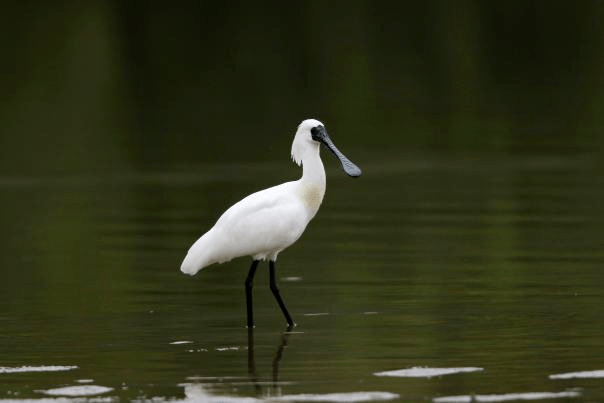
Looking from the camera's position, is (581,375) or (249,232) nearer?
(581,375)

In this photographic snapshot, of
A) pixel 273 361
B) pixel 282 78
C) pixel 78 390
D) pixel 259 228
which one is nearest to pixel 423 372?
pixel 273 361

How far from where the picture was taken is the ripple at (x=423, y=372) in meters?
10.9

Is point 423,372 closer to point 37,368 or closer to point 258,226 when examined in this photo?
point 37,368

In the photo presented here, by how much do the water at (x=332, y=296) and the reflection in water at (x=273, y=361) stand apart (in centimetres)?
2

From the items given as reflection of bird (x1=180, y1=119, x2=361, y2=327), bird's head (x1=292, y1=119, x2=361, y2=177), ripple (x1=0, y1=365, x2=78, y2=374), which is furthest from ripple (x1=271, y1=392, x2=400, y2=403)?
bird's head (x1=292, y1=119, x2=361, y2=177)

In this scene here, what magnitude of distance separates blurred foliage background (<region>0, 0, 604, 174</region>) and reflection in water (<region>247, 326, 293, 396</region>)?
15.5 m

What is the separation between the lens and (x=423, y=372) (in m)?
11.0

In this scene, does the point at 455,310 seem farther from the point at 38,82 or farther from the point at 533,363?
the point at 38,82

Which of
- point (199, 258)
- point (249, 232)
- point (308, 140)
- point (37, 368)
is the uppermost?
point (308, 140)

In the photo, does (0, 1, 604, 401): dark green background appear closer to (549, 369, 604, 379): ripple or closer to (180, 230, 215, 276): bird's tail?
(549, 369, 604, 379): ripple

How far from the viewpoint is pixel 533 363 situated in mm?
11180

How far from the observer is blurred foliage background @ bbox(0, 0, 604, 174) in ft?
105

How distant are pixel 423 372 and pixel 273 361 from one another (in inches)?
47.4

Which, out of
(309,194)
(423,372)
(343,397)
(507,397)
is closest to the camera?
(507,397)
